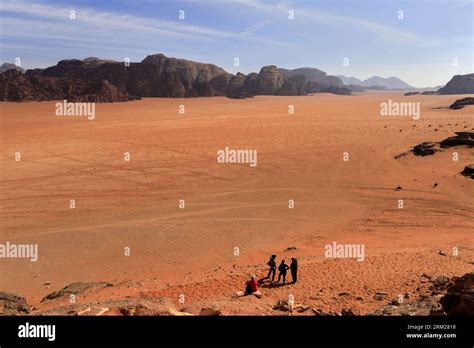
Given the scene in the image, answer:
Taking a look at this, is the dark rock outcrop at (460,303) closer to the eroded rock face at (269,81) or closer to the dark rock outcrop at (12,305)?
the dark rock outcrop at (12,305)

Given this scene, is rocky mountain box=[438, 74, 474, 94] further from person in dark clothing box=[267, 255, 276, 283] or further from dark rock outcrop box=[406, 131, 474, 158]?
person in dark clothing box=[267, 255, 276, 283]

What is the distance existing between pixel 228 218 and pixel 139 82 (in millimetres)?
80948

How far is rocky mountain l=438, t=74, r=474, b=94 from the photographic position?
125031mm

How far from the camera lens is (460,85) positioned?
417 feet

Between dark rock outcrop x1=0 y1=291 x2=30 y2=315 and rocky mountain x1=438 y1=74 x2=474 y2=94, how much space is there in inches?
5538

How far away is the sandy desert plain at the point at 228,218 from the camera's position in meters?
10.3

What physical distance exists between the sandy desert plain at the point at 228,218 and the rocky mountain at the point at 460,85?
357 ft

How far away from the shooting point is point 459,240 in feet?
42.9

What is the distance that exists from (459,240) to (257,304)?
326 inches

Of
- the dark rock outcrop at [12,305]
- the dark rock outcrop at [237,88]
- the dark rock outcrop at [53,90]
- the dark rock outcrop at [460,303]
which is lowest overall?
the dark rock outcrop at [12,305]

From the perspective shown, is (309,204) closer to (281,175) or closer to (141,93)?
(281,175)

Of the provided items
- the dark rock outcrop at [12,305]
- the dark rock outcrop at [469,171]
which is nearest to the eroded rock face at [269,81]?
the dark rock outcrop at [469,171]
